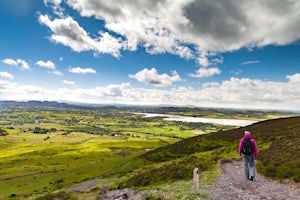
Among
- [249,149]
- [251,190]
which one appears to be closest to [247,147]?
[249,149]

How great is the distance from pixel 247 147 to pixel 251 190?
4113 mm

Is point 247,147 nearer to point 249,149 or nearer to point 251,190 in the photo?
point 249,149

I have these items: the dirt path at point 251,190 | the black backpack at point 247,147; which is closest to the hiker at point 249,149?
the black backpack at point 247,147

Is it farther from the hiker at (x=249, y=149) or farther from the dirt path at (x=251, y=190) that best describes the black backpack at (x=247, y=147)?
the dirt path at (x=251, y=190)

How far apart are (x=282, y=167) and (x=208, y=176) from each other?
29.8 ft

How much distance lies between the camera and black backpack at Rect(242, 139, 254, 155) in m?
23.8

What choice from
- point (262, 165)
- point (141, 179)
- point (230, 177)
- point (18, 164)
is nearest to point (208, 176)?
point (230, 177)

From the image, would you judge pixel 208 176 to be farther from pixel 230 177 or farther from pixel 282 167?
pixel 282 167

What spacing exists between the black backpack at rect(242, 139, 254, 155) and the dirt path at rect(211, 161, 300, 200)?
3.31 m

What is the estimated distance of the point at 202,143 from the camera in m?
76.8

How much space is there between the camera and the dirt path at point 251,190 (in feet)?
67.3

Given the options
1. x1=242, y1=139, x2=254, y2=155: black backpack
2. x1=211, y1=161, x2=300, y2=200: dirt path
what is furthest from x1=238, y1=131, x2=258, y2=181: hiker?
x1=211, y1=161, x2=300, y2=200: dirt path

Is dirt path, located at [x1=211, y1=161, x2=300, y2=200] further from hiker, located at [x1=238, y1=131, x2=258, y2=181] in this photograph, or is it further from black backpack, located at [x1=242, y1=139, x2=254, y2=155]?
black backpack, located at [x1=242, y1=139, x2=254, y2=155]

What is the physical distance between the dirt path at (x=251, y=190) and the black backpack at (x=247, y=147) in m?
3.31
